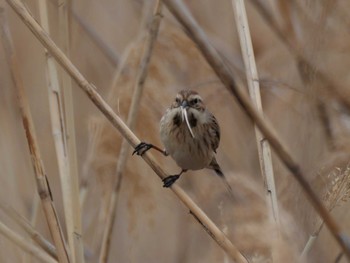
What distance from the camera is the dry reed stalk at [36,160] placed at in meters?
1.68

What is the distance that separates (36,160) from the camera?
1.71 metres

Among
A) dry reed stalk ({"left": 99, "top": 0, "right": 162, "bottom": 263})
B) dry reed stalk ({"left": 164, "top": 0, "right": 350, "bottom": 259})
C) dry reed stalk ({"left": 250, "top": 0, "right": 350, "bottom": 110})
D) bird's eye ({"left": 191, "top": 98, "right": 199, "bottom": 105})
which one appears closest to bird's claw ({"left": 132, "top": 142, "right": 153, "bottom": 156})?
dry reed stalk ({"left": 99, "top": 0, "right": 162, "bottom": 263})

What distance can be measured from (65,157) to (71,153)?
0.02 m

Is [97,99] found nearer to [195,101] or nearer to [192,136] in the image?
[195,101]

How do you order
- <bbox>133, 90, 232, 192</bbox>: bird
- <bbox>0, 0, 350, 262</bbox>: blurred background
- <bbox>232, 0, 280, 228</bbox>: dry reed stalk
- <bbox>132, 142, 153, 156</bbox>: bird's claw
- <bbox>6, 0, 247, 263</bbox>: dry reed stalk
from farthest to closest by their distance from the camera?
1. <bbox>133, 90, 232, 192</bbox>: bird
2. <bbox>132, 142, 153, 156</bbox>: bird's claw
3. <bbox>232, 0, 280, 228</bbox>: dry reed stalk
4. <bbox>0, 0, 350, 262</bbox>: blurred background
5. <bbox>6, 0, 247, 263</bbox>: dry reed stalk

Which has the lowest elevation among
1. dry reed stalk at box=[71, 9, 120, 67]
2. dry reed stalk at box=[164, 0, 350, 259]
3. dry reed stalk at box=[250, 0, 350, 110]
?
dry reed stalk at box=[164, 0, 350, 259]

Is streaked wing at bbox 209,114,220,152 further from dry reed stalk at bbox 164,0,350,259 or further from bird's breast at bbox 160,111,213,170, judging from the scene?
dry reed stalk at bbox 164,0,350,259

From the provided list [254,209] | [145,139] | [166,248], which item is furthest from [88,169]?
[254,209]

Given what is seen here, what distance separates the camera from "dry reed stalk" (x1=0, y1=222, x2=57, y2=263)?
180 centimetres

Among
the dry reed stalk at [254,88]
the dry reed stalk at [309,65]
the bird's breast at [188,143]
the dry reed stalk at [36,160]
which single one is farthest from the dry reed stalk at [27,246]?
the dry reed stalk at [309,65]

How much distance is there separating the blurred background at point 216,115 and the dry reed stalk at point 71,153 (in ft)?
0.13

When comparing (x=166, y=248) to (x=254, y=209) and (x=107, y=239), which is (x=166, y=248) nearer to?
(x=107, y=239)

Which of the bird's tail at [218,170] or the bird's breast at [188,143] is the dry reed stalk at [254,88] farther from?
the bird's breast at [188,143]

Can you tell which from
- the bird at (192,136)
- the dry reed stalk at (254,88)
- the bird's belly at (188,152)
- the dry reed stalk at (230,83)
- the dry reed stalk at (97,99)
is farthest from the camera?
the bird's belly at (188,152)
